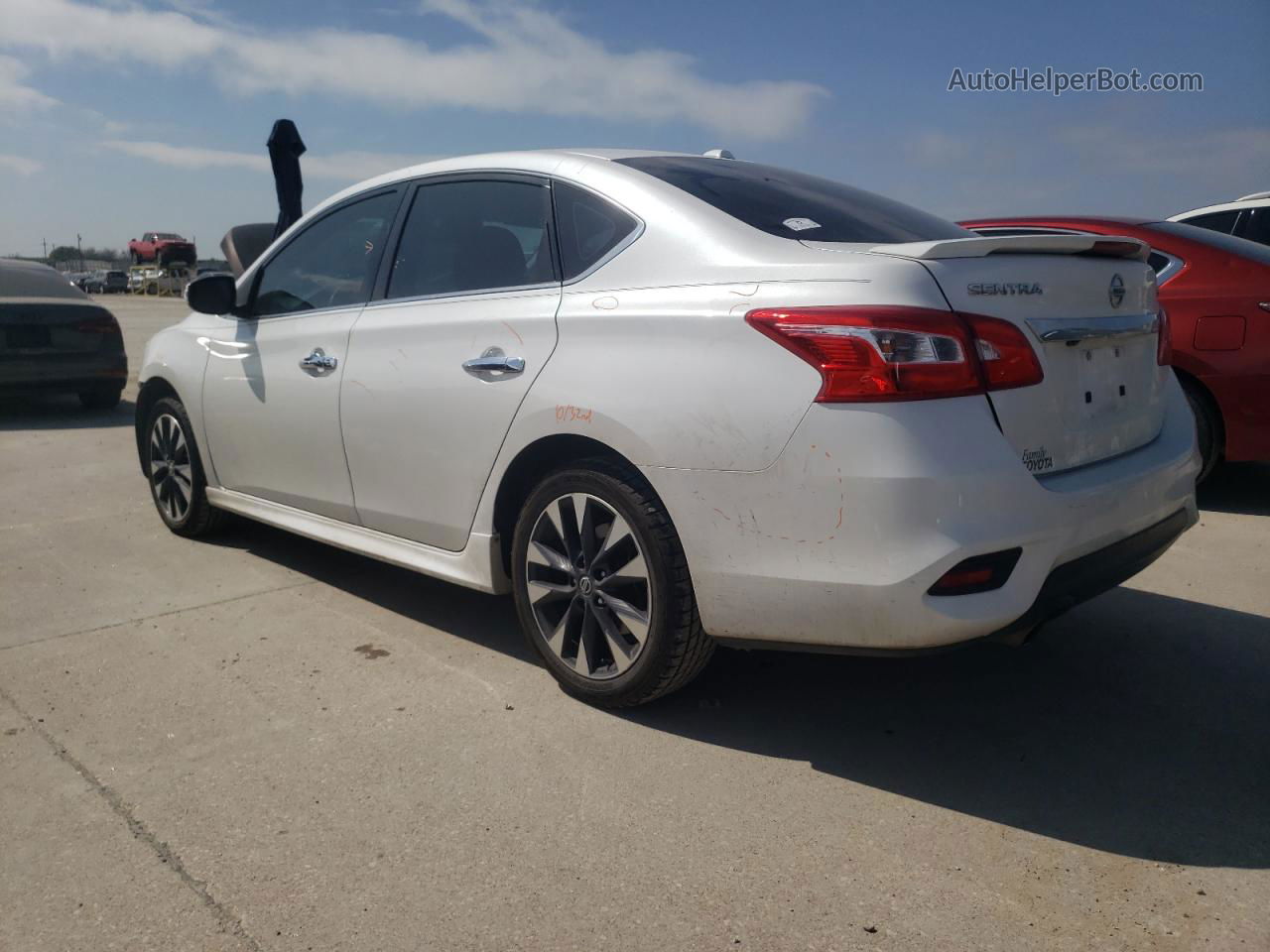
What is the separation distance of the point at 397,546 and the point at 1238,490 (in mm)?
5064

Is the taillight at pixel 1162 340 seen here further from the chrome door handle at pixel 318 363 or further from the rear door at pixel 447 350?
the chrome door handle at pixel 318 363

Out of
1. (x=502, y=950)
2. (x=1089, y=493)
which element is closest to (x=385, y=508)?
(x=502, y=950)

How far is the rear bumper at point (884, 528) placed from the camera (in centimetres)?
246

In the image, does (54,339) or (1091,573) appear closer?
(1091,573)

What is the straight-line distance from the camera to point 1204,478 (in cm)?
583

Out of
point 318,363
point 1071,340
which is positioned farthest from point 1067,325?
point 318,363

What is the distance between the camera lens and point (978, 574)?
8.19 feet

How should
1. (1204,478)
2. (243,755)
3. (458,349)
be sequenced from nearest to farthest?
(243,755) < (458,349) < (1204,478)

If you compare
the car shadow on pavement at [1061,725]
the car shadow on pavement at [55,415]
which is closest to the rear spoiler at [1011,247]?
the car shadow on pavement at [1061,725]

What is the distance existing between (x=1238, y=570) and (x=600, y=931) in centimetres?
368

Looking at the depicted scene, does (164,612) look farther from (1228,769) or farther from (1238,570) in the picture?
(1238,570)

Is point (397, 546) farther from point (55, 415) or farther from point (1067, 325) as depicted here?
point (55, 415)

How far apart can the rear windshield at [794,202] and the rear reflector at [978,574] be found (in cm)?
101

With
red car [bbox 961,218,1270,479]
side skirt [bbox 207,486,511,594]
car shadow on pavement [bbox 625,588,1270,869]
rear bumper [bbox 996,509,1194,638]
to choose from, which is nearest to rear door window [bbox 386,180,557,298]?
side skirt [bbox 207,486,511,594]
